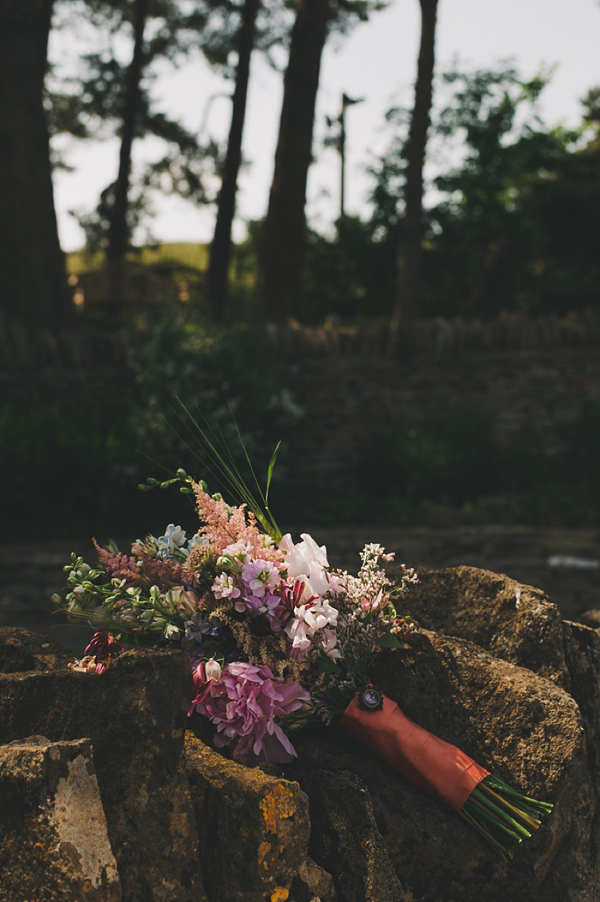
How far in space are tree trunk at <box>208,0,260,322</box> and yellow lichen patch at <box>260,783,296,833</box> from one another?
42.0 feet

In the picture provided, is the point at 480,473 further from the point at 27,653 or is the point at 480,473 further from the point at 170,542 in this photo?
the point at 27,653

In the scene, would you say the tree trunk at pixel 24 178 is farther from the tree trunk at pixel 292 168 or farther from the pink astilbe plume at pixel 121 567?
A: the pink astilbe plume at pixel 121 567

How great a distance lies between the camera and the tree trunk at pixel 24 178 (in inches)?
419

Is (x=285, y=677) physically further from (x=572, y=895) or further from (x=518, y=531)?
(x=518, y=531)

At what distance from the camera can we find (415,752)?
2443 mm

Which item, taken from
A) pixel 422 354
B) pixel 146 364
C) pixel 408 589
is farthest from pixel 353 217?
pixel 408 589

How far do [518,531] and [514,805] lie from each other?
21.4 ft

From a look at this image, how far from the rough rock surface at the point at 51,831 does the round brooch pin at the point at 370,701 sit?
90 cm

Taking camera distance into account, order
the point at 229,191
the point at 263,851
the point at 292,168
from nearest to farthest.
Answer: the point at 263,851 → the point at 292,168 → the point at 229,191

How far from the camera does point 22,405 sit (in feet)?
32.1

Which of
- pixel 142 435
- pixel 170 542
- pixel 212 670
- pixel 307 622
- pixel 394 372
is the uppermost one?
pixel 394 372

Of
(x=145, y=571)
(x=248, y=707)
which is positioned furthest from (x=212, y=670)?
(x=145, y=571)

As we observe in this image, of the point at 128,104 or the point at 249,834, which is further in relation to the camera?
the point at 128,104

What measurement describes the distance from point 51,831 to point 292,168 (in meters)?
11.9
